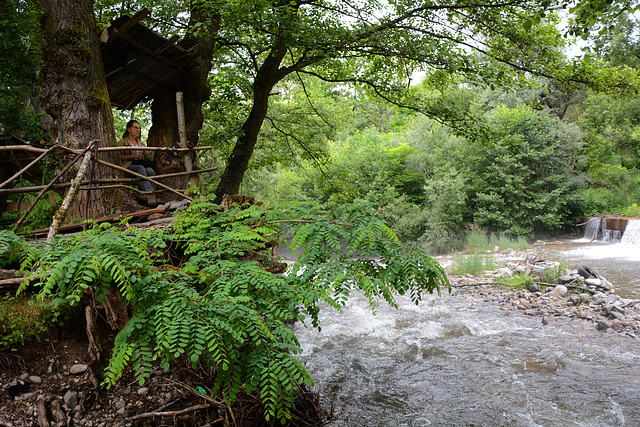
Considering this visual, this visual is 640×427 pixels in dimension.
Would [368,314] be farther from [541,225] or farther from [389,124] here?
[389,124]

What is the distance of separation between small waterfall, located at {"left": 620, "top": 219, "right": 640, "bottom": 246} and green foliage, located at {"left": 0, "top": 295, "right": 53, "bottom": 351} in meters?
18.5

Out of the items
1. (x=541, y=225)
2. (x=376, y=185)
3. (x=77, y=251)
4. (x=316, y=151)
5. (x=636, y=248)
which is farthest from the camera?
(x=376, y=185)

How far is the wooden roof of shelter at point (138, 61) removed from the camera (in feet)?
19.5

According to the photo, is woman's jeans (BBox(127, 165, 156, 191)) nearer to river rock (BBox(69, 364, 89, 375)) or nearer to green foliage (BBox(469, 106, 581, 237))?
river rock (BBox(69, 364, 89, 375))

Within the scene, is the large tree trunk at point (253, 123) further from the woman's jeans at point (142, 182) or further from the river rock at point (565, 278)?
the river rock at point (565, 278)

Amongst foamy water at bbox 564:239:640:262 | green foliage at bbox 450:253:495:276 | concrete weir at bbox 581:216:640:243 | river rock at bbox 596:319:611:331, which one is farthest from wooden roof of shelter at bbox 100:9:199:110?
concrete weir at bbox 581:216:640:243

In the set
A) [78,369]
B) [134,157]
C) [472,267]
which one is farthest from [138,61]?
[472,267]

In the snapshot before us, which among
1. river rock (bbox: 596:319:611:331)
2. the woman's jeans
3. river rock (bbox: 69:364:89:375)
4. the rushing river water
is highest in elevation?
the woman's jeans

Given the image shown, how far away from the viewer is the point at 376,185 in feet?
74.6

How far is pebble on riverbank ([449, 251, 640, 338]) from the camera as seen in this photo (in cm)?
788

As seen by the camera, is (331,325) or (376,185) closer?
(331,325)

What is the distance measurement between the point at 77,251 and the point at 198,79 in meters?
6.07

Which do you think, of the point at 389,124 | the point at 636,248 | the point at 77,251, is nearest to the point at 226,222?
the point at 77,251

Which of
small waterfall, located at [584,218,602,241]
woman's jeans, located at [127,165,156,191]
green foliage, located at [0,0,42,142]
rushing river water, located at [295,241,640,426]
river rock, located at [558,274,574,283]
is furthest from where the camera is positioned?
small waterfall, located at [584,218,602,241]
